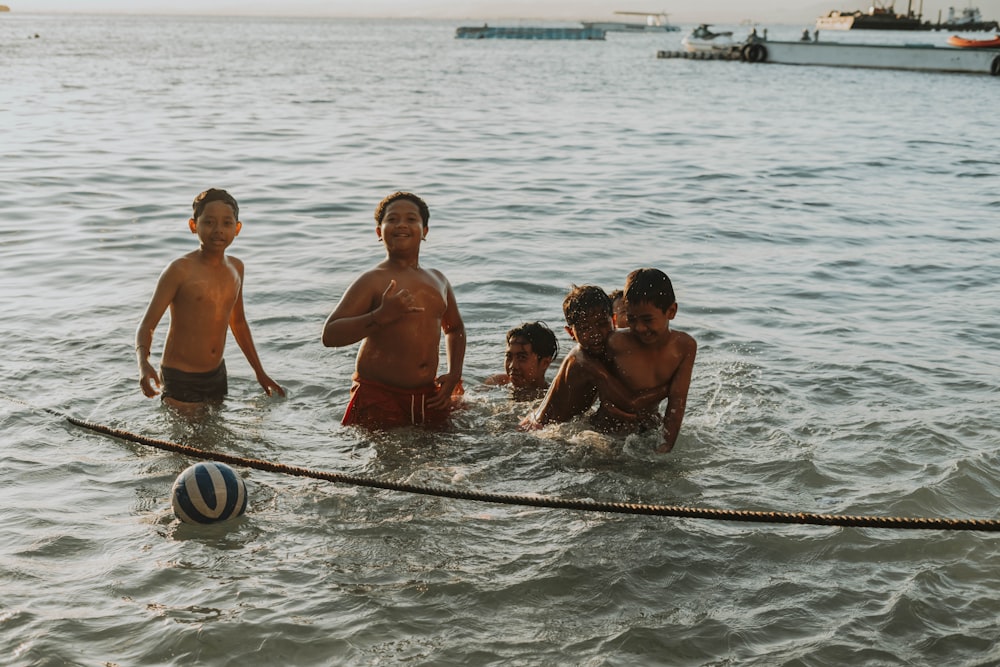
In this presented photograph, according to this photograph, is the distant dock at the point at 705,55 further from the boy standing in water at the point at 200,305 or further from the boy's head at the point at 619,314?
the boy standing in water at the point at 200,305

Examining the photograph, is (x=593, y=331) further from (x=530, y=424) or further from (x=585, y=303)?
(x=530, y=424)

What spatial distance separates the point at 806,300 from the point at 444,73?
153ft

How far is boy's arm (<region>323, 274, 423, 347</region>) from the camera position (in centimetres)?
555

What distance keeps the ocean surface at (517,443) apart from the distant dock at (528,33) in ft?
365

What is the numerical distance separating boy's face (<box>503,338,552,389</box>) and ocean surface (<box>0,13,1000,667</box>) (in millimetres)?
495

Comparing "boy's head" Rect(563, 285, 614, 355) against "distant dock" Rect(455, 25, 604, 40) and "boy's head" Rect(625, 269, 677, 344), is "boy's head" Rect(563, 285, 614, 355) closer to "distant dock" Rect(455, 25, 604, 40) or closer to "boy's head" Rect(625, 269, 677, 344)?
"boy's head" Rect(625, 269, 677, 344)

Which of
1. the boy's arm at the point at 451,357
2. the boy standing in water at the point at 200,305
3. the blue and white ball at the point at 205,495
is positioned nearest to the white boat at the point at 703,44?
the boy's arm at the point at 451,357

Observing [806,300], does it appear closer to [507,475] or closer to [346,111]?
[507,475]

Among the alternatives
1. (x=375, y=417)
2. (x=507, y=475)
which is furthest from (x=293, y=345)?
(x=507, y=475)

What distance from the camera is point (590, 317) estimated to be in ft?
19.0

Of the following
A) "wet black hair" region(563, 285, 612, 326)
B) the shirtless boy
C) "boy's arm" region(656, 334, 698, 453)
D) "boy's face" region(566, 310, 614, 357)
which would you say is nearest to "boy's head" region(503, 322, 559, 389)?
the shirtless boy

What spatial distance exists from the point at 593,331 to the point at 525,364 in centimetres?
125

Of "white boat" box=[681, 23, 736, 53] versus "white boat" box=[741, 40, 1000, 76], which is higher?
"white boat" box=[681, 23, 736, 53]

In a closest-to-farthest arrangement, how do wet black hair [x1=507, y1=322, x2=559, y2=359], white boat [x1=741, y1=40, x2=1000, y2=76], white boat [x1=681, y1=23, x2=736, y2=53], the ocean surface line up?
1. the ocean surface
2. wet black hair [x1=507, y1=322, x2=559, y2=359]
3. white boat [x1=741, y1=40, x2=1000, y2=76]
4. white boat [x1=681, y1=23, x2=736, y2=53]
